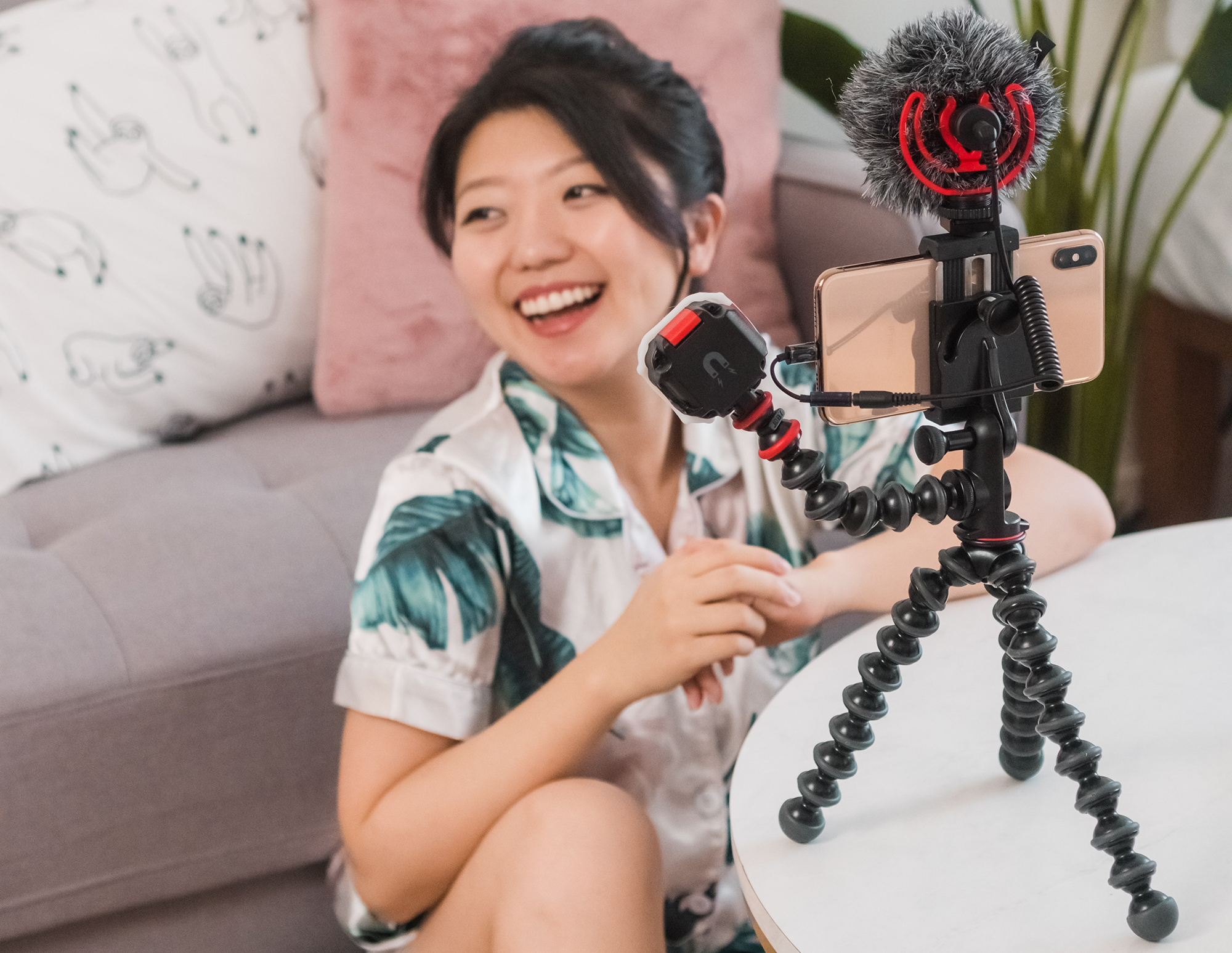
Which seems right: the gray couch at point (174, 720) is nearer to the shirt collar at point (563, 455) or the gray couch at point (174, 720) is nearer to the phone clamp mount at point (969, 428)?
the shirt collar at point (563, 455)

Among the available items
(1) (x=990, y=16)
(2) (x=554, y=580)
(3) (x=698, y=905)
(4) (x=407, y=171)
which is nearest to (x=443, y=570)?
(2) (x=554, y=580)

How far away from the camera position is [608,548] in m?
0.91

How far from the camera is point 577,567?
0.90m

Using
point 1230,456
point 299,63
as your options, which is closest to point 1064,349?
point 299,63

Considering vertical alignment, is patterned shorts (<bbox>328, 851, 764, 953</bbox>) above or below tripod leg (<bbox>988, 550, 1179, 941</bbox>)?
below

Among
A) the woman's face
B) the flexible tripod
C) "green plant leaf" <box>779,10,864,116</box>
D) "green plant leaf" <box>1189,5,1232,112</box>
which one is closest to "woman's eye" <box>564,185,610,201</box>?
the woman's face

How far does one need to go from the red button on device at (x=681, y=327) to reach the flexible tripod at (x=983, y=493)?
3 cm

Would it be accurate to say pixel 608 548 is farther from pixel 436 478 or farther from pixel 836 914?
pixel 836 914

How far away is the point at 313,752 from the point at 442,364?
57 cm

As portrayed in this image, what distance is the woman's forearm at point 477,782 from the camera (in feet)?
2.35

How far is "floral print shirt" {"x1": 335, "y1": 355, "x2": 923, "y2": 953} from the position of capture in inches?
31.4

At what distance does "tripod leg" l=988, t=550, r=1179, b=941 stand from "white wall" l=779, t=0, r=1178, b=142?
1.61 m

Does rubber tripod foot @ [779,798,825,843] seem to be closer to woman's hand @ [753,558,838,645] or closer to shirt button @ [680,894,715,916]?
woman's hand @ [753,558,838,645]

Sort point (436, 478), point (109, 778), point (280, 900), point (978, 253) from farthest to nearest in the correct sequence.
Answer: point (280, 900)
point (109, 778)
point (436, 478)
point (978, 253)
